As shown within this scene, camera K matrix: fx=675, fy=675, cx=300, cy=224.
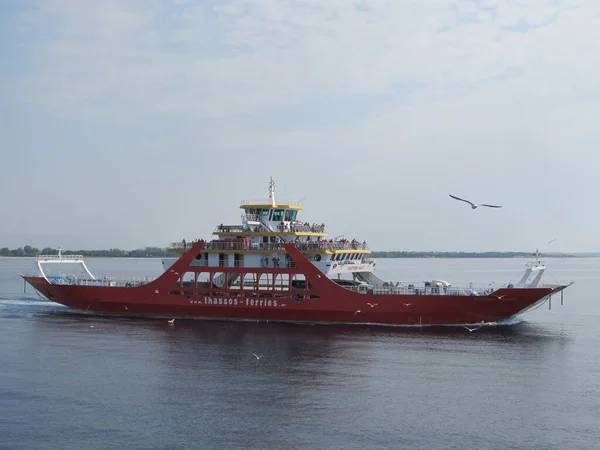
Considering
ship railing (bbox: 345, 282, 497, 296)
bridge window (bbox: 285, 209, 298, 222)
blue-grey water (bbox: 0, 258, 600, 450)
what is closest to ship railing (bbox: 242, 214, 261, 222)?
bridge window (bbox: 285, 209, 298, 222)

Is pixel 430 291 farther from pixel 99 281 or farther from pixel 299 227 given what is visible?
pixel 99 281

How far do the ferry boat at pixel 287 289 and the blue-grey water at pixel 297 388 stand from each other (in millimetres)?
1368

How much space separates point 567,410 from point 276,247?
21360 millimetres

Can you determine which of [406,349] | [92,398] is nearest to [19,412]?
[92,398]

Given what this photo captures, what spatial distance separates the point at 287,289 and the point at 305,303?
2.49 m

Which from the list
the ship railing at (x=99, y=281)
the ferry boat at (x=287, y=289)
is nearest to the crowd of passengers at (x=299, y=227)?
the ferry boat at (x=287, y=289)

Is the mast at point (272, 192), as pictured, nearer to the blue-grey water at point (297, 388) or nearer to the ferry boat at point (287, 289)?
the ferry boat at point (287, 289)

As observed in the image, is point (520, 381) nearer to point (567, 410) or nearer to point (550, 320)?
point (567, 410)

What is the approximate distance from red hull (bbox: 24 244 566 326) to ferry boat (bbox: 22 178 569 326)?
2.2 inches

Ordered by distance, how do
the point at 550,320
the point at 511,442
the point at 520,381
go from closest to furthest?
the point at 511,442 → the point at 520,381 → the point at 550,320

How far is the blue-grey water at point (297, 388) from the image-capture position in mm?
19906

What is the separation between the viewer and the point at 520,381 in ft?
85.6

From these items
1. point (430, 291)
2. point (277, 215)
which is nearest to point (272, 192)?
point (277, 215)

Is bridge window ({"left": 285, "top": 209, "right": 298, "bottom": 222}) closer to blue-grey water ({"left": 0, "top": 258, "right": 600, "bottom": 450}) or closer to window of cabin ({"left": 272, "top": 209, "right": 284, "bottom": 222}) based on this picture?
window of cabin ({"left": 272, "top": 209, "right": 284, "bottom": 222})
